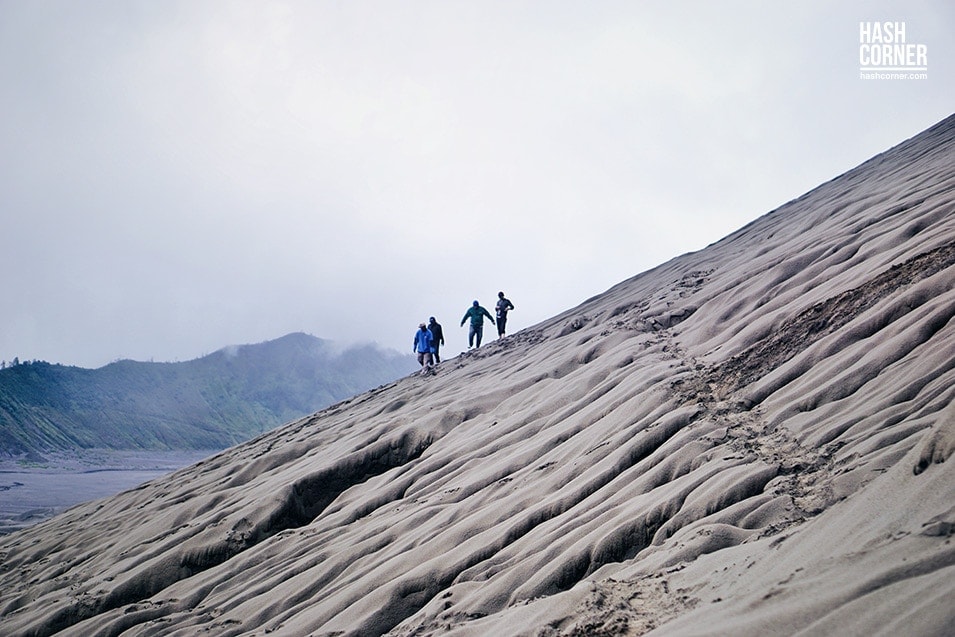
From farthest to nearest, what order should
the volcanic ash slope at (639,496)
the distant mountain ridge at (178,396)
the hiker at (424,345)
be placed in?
the distant mountain ridge at (178,396) < the hiker at (424,345) < the volcanic ash slope at (639,496)

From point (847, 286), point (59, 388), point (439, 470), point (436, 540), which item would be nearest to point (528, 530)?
point (436, 540)

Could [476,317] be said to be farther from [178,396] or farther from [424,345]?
[178,396]

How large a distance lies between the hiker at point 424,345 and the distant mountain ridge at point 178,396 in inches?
828

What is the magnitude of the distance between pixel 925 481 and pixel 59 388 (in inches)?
1483

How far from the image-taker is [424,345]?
1412 cm

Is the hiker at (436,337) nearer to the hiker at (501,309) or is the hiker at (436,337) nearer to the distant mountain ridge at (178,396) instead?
the hiker at (501,309)

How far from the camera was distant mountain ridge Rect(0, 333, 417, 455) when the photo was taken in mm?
31562

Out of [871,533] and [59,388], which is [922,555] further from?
[59,388]

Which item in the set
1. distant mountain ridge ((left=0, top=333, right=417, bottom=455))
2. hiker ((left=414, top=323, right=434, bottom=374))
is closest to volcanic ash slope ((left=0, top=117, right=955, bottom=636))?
hiker ((left=414, top=323, right=434, bottom=374))

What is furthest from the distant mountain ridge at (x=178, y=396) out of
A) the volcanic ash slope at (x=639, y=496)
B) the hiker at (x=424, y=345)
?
the volcanic ash slope at (x=639, y=496)

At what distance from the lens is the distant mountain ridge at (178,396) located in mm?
31562

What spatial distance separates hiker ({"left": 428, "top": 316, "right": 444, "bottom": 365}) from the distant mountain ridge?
69.2 feet

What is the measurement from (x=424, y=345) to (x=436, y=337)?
1.20 ft

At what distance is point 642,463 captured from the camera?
480cm
